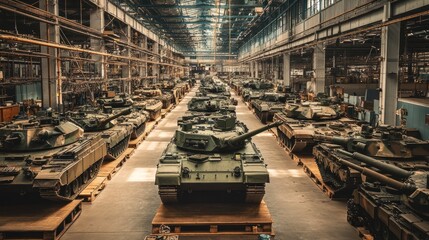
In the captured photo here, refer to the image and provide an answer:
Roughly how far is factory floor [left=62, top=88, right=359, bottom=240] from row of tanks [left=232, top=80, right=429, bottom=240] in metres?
0.56

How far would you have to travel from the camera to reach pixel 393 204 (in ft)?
22.9

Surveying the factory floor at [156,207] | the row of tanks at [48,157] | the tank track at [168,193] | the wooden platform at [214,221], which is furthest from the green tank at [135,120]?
the wooden platform at [214,221]

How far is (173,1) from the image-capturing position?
34.0 metres

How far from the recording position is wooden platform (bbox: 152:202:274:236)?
8.02m

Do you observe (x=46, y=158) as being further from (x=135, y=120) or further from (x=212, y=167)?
(x=135, y=120)

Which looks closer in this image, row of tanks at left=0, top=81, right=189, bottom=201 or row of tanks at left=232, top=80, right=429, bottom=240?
row of tanks at left=232, top=80, right=429, bottom=240

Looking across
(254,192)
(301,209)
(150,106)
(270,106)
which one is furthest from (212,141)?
(150,106)

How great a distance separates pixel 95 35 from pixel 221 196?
54.1 feet

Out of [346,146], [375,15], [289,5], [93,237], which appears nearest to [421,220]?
[346,146]

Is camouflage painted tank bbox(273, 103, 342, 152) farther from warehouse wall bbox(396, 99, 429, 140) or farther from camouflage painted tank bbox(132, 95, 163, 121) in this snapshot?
camouflage painted tank bbox(132, 95, 163, 121)

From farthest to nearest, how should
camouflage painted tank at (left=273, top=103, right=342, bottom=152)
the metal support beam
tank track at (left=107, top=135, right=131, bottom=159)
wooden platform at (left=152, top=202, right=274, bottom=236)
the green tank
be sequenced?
the green tank < the metal support beam < camouflage painted tank at (left=273, top=103, right=342, bottom=152) < tank track at (left=107, top=135, right=131, bottom=159) < wooden platform at (left=152, top=202, right=274, bottom=236)

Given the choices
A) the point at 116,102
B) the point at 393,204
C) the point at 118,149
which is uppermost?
the point at 116,102

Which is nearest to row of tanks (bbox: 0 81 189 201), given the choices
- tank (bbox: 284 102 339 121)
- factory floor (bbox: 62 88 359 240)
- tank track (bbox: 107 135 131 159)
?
tank track (bbox: 107 135 131 159)

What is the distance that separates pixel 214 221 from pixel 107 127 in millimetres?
7572
